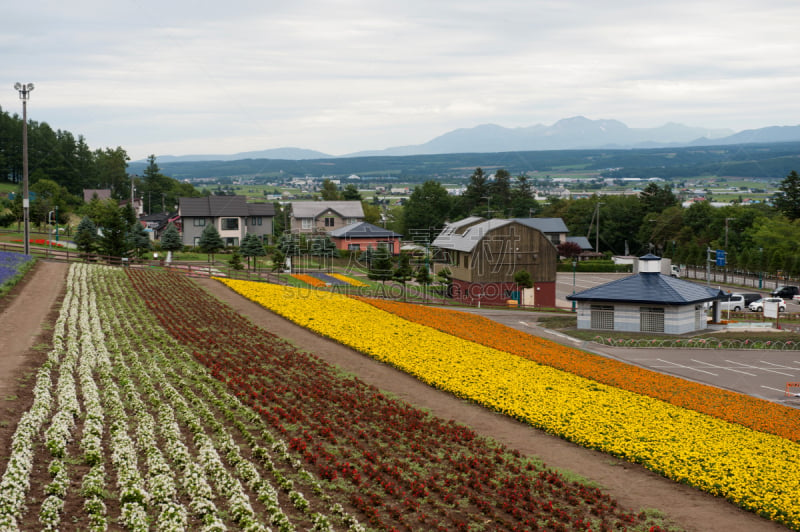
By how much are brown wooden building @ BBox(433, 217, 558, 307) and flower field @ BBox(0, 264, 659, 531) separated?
3840cm

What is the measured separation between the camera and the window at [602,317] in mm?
48469

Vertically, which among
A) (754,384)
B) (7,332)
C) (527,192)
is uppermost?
(527,192)

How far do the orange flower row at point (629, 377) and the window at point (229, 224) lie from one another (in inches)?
2423

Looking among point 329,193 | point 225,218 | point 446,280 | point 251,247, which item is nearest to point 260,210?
point 225,218

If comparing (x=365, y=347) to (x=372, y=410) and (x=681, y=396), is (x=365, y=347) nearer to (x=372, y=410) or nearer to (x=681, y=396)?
(x=372, y=410)

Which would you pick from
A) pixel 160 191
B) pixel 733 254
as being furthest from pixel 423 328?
pixel 160 191

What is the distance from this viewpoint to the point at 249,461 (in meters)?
17.8

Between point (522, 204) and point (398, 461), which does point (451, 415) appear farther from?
point (522, 204)

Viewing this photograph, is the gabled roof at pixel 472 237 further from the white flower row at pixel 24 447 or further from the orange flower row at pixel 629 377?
the white flower row at pixel 24 447

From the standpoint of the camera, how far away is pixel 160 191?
16838 centimetres

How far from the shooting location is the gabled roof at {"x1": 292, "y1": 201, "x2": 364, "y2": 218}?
118m

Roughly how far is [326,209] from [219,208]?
20123 millimetres

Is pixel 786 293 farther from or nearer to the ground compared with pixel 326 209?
nearer to the ground

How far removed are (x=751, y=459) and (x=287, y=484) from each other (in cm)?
1254
